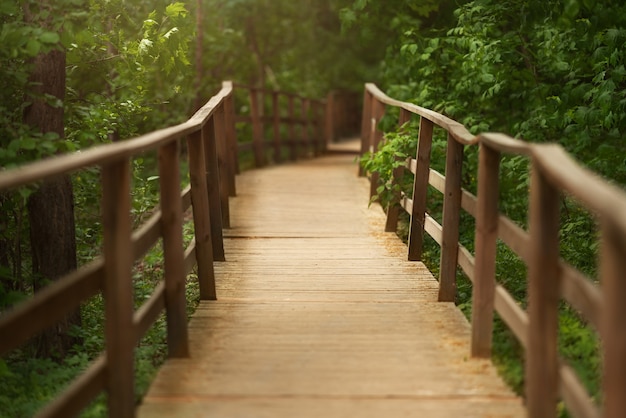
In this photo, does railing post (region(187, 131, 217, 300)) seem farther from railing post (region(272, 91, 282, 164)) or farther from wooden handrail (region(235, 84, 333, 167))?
railing post (region(272, 91, 282, 164))

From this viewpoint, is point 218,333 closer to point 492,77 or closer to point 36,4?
point 36,4

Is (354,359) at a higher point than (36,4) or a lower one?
lower

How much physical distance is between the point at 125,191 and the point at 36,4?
2.12 metres

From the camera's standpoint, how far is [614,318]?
2.60m

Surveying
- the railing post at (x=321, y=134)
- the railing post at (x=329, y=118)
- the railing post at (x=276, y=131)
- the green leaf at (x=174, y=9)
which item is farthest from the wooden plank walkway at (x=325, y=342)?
the railing post at (x=329, y=118)

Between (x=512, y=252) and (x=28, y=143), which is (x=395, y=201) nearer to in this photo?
(x=512, y=252)

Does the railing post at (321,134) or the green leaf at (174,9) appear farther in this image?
the railing post at (321,134)

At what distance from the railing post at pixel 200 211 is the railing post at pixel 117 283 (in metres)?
1.85

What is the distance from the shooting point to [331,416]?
3844 mm

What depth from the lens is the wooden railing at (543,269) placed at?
Result: 8.56 feet

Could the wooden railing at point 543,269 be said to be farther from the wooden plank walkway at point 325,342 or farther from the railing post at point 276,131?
the railing post at point 276,131

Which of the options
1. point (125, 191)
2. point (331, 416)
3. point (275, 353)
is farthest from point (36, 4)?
point (331, 416)

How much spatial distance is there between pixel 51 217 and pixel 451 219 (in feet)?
8.55

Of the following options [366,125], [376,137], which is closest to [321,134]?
→ [366,125]
